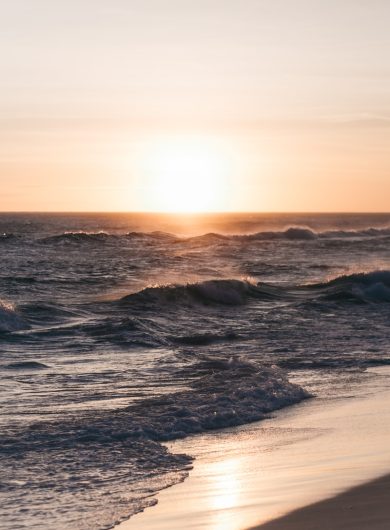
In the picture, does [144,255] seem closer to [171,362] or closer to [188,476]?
[171,362]

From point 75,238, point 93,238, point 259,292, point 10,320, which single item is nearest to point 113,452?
point 10,320

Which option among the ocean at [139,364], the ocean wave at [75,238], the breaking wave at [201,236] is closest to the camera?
the ocean at [139,364]

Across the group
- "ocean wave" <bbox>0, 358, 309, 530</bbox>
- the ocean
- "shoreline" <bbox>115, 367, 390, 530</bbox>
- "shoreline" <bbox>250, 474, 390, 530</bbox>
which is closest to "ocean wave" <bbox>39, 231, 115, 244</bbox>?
the ocean

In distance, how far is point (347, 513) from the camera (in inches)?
263

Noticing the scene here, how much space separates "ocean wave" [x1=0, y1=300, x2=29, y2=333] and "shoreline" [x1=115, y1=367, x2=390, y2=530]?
9.51 meters

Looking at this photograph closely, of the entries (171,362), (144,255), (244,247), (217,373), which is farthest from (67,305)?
(244,247)

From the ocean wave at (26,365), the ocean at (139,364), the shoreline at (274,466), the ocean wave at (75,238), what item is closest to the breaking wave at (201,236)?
the ocean wave at (75,238)

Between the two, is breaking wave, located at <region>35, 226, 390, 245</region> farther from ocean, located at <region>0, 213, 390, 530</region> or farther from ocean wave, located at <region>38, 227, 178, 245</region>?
ocean, located at <region>0, 213, 390, 530</region>

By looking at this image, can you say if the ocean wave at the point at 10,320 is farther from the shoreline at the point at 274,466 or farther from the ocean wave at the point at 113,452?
the shoreline at the point at 274,466

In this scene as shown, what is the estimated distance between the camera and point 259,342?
1781 centimetres

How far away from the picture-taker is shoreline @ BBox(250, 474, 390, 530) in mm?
6336

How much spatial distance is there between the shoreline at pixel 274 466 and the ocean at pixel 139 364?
0.27m

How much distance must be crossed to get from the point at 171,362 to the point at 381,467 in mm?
7152

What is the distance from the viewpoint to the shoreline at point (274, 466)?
6.79m
